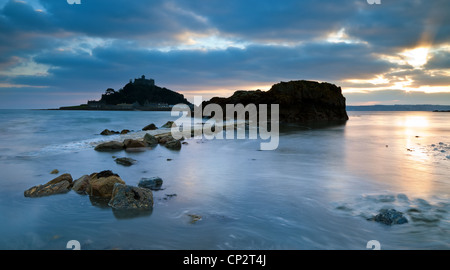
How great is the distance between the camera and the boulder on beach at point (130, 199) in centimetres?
570

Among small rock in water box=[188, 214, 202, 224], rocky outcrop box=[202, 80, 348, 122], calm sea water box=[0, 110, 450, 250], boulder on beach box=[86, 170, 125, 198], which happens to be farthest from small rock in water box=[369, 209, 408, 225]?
rocky outcrop box=[202, 80, 348, 122]

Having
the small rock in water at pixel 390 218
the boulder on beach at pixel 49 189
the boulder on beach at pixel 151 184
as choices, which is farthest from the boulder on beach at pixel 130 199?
the small rock in water at pixel 390 218

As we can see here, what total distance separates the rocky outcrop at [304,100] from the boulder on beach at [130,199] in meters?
42.8

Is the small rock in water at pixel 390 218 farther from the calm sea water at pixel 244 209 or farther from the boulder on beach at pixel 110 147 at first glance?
the boulder on beach at pixel 110 147

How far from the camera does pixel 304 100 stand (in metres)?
51.8

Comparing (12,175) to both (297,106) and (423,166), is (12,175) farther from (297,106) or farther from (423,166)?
(297,106)

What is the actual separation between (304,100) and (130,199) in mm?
49860

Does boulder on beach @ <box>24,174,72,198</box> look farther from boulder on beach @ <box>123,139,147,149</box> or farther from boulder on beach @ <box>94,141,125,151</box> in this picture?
boulder on beach @ <box>123,139,147,149</box>

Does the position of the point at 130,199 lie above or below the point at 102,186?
below

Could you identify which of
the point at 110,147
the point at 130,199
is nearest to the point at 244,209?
the point at 130,199

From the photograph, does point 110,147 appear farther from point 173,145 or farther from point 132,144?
point 173,145

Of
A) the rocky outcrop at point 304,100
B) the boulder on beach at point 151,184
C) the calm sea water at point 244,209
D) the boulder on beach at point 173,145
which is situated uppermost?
the rocky outcrop at point 304,100

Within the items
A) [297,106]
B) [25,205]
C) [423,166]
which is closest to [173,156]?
[25,205]

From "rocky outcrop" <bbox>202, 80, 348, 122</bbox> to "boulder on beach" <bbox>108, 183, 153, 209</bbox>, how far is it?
4279 centimetres
